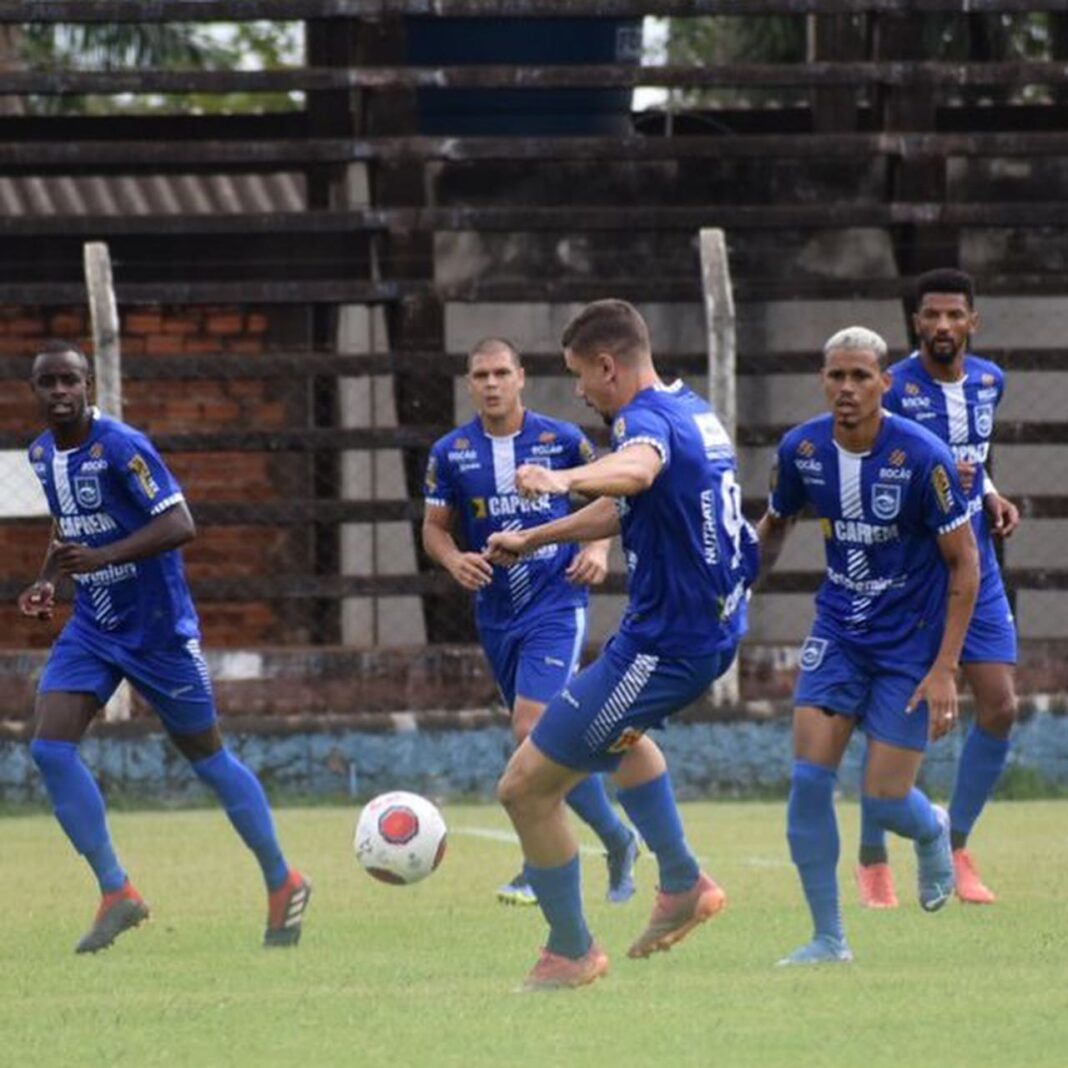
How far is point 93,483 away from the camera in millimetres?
10938

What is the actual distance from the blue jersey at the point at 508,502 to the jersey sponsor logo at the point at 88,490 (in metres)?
1.87

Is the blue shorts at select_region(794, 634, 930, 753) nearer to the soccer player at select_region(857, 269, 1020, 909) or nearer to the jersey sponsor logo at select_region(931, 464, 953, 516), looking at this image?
the jersey sponsor logo at select_region(931, 464, 953, 516)

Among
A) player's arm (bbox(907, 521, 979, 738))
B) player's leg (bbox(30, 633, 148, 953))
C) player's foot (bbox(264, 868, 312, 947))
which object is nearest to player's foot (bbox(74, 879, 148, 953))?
player's leg (bbox(30, 633, 148, 953))

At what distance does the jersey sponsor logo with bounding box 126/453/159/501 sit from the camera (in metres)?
10.8

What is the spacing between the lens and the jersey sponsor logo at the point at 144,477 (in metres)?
10.8

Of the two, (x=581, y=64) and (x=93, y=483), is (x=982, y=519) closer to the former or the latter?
(x=93, y=483)

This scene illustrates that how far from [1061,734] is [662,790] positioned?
806cm

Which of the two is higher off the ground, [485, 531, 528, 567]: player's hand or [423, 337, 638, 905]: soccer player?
[485, 531, 528, 567]: player's hand

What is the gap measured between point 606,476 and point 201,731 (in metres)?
3.07

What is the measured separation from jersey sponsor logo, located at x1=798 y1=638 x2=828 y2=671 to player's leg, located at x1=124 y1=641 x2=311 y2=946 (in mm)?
1885

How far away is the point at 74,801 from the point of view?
10.9 meters

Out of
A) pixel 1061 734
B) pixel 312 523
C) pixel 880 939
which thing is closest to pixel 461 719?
pixel 312 523

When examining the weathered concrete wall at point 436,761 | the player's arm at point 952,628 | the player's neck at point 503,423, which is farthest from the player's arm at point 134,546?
the weathered concrete wall at point 436,761

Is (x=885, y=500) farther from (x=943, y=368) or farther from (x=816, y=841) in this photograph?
(x=943, y=368)
